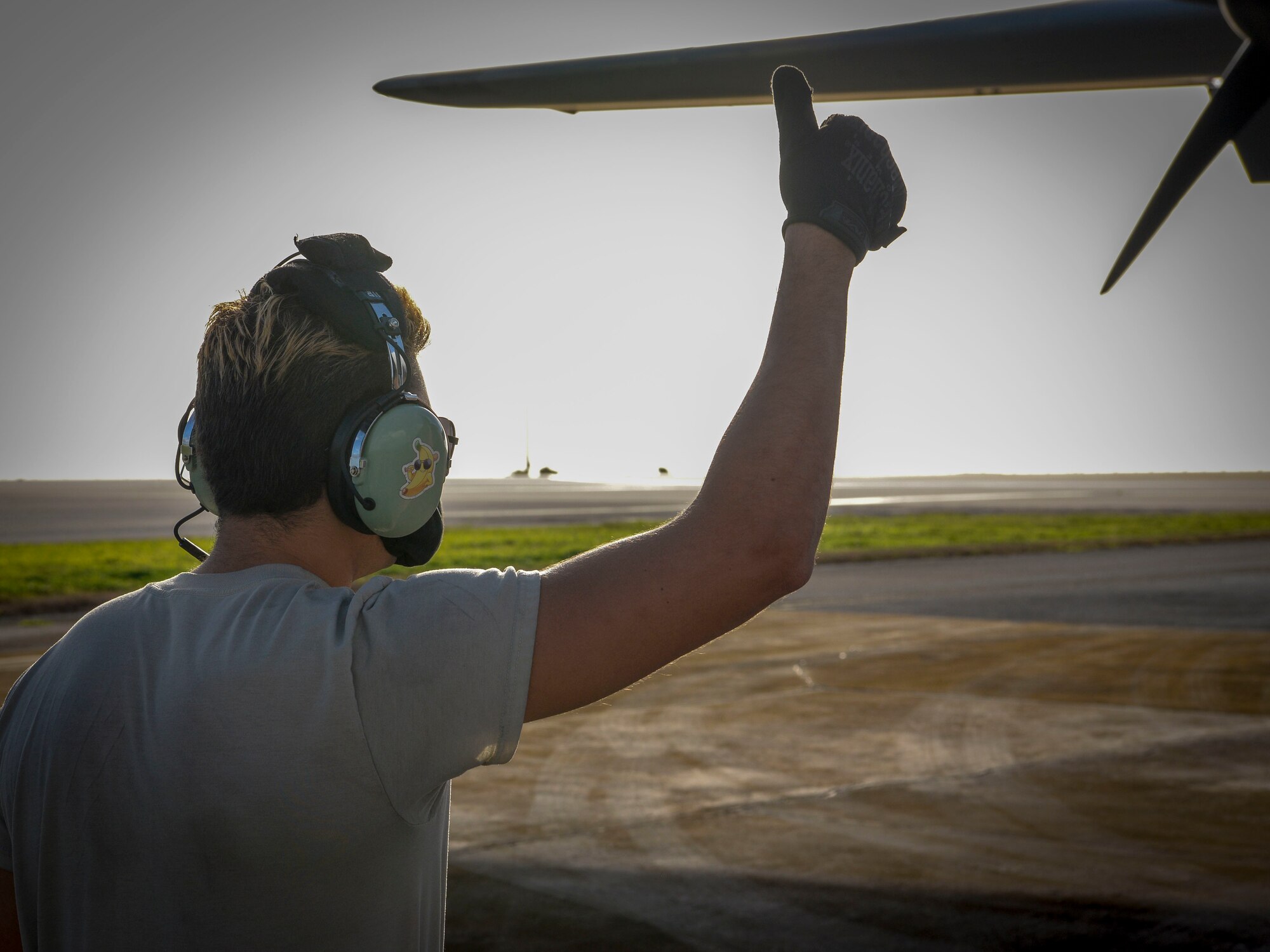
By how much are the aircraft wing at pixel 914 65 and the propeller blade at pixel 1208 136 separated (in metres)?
0.26

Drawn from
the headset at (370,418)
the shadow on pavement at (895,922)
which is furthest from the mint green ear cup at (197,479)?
the shadow on pavement at (895,922)

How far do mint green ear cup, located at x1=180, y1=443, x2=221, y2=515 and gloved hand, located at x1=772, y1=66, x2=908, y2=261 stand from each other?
0.82 meters

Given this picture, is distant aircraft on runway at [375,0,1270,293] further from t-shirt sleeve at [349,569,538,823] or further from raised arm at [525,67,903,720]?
t-shirt sleeve at [349,569,538,823]

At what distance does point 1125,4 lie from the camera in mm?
3215

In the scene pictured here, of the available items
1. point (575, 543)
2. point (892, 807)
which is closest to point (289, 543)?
point (892, 807)

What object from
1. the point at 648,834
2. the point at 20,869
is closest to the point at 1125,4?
the point at 20,869

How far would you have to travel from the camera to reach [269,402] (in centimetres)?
125

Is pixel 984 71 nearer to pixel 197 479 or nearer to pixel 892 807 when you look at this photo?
pixel 197 479

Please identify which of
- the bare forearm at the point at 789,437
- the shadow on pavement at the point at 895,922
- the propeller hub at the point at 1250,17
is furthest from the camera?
the shadow on pavement at the point at 895,922

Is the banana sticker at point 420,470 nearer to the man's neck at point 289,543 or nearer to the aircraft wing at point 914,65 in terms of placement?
the man's neck at point 289,543

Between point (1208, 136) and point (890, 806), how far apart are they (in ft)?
11.7

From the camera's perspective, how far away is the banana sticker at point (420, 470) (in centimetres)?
135

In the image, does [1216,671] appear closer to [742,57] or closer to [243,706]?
[742,57]

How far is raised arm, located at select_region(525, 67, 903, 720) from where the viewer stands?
1.08 meters
